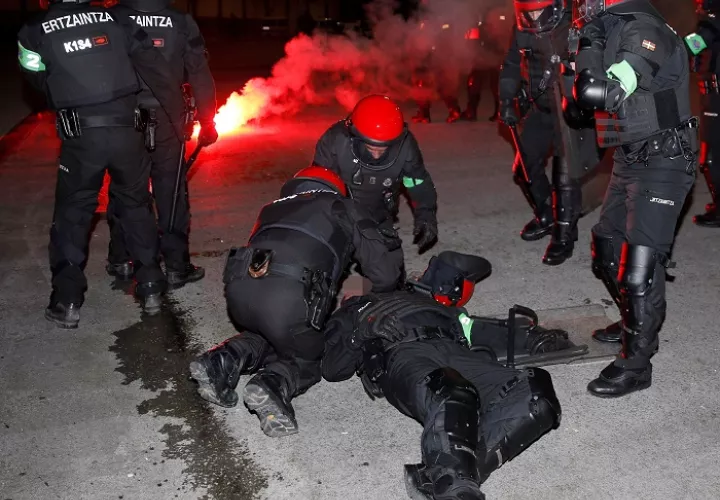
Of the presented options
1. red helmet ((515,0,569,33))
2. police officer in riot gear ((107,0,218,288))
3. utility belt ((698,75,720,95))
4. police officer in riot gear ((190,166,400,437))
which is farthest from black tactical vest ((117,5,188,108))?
utility belt ((698,75,720,95))

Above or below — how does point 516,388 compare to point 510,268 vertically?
above

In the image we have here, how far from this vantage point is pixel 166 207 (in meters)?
5.82

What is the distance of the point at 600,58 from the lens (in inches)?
164

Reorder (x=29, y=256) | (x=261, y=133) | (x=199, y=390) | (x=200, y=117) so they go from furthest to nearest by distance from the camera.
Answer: (x=261, y=133) → (x=29, y=256) → (x=200, y=117) → (x=199, y=390)

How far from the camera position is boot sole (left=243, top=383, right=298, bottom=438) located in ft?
12.4

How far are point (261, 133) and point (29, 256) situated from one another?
16.5ft

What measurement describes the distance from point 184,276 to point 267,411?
2348 mm

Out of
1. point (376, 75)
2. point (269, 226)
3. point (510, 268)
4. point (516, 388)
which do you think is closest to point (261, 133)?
point (376, 75)

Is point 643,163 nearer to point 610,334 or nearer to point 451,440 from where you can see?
point 610,334

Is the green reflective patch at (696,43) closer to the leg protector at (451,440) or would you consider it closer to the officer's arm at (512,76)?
the officer's arm at (512,76)

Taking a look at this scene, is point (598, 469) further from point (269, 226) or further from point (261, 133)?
point (261, 133)

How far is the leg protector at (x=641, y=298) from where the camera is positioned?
422 centimetres

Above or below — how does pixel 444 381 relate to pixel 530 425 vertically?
above

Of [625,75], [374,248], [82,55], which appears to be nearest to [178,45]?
[82,55]
